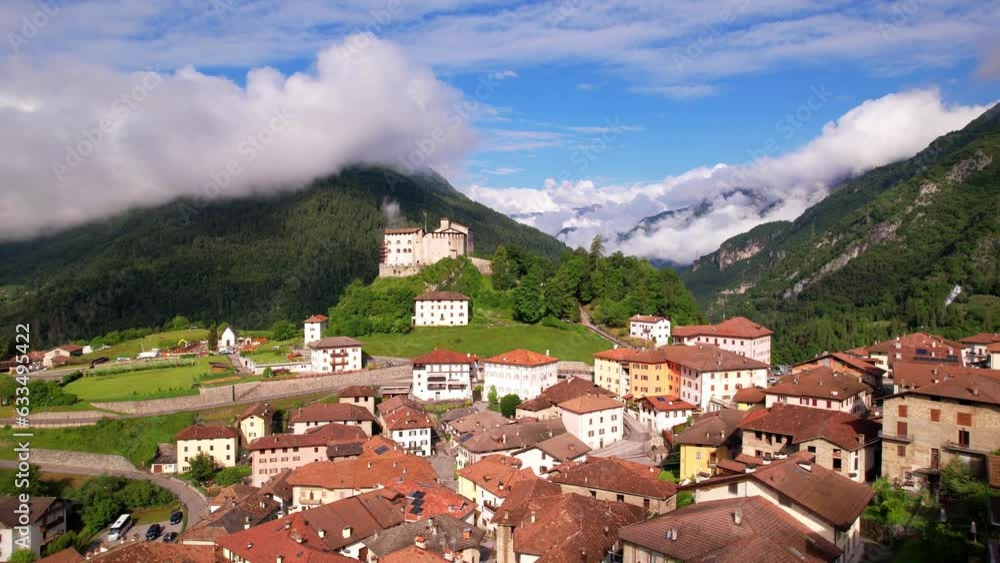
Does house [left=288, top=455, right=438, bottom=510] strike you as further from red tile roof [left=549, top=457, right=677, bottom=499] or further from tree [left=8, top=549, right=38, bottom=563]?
tree [left=8, top=549, right=38, bottom=563]

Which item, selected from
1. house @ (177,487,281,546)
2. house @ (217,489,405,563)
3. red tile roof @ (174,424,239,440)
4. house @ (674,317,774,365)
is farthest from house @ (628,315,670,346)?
house @ (177,487,281,546)

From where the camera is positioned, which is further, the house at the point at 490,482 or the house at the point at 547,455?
the house at the point at 547,455

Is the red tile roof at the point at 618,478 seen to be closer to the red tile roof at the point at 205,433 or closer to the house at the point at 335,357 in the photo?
the red tile roof at the point at 205,433

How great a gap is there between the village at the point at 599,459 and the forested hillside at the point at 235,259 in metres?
55.2

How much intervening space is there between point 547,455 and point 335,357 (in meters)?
29.6

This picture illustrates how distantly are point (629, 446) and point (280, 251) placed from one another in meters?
112

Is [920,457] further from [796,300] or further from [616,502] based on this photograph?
[796,300]

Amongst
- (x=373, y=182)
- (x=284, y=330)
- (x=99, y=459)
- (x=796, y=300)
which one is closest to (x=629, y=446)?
(x=99, y=459)

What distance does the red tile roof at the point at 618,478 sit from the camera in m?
32.4

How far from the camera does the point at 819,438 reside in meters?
29.7

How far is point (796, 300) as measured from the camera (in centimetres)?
15788

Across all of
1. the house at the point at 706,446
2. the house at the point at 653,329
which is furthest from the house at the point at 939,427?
the house at the point at 653,329

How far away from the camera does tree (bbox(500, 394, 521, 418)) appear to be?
54.8 metres

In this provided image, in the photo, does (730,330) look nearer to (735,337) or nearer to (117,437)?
(735,337)
